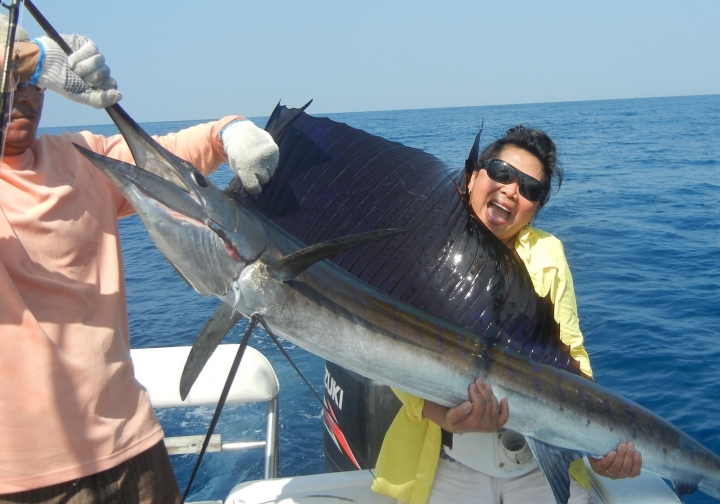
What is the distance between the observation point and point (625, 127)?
99.5 feet

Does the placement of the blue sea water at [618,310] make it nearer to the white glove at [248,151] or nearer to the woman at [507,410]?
the woman at [507,410]

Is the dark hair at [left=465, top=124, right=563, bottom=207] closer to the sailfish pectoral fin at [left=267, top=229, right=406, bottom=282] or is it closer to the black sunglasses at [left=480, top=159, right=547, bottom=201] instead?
the black sunglasses at [left=480, top=159, right=547, bottom=201]

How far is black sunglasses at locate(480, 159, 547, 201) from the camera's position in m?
2.32

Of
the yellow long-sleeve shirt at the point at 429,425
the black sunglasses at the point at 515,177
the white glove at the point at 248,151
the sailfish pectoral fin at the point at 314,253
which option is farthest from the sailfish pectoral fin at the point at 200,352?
the black sunglasses at the point at 515,177

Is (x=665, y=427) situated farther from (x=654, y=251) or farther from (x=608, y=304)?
(x=654, y=251)

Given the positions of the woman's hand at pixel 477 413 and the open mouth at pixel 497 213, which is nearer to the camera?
the woman's hand at pixel 477 413

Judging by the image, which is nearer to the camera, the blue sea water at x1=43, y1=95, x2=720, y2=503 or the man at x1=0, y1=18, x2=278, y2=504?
the man at x1=0, y1=18, x2=278, y2=504

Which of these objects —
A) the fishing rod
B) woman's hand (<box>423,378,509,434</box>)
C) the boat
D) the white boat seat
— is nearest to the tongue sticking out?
woman's hand (<box>423,378,509,434</box>)

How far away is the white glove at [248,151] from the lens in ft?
5.98

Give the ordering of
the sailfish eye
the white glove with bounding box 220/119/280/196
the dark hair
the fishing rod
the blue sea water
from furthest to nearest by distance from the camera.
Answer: the blue sea water
the dark hair
the white glove with bounding box 220/119/280/196
the sailfish eye
the fishing rod

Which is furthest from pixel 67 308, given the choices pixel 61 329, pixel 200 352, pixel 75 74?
pixel 75 74

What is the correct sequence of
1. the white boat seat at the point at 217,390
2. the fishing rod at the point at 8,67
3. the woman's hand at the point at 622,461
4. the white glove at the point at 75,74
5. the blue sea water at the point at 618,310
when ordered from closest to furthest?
the fishing rod at the point at 8,67 < the white glove at the point at 75,74 < the woman's hand at the point at 622,461 < the white boat seat at the point at 217,390 < the blue sea water at the point at 618,310

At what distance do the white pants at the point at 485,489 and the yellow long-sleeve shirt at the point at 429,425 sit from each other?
0.16 ft

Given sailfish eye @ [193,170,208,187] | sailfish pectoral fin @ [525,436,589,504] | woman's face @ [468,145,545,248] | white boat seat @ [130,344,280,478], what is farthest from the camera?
white boat seat @ [130,344,280,478]
